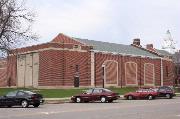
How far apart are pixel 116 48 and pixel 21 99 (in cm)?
6324

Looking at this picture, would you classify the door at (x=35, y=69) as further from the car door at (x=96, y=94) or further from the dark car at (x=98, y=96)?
the car door at (x=96, y=94)

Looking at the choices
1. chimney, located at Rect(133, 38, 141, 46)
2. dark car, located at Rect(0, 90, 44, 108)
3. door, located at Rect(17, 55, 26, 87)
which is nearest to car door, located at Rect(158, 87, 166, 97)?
dark car, located at Rect(0, 90, 44, 108)

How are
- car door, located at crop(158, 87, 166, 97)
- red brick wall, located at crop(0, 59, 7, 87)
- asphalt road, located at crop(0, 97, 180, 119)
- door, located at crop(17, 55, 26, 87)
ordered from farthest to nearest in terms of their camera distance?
red brick wall, located at crop(0, 59, 7, 87) < door, located at crop(17, 55, 26, 87) < car door, located at crop(158, 87, 166, 97) < asphalt road, located at crop(0, 97, 180, 119)

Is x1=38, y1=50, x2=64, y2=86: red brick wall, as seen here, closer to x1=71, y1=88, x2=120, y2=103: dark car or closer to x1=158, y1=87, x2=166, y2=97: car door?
x1=158, y1=87, x2=166, y2=97: car door

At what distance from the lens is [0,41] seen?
50375mm

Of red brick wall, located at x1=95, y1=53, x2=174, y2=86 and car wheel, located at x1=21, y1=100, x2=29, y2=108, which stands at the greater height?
red brick wall, located at x1=95, y1=53, x2=174, y2=86

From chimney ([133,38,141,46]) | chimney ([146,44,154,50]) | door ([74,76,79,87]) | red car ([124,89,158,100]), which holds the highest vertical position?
chimney ([133,38,141,46])

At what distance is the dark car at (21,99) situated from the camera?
34.5 m

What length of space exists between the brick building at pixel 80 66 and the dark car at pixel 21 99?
42034mm

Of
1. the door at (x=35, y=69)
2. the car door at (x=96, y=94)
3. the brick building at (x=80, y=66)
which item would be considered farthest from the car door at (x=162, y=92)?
the door at (x=35, y=69)

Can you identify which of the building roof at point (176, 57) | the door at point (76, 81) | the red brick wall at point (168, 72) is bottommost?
the door at point (76, 81)

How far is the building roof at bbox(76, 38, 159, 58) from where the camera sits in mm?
90875

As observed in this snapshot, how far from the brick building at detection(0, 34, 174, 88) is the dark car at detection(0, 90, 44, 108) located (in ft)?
138

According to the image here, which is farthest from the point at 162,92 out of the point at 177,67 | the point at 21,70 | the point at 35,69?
the point at 177,67
